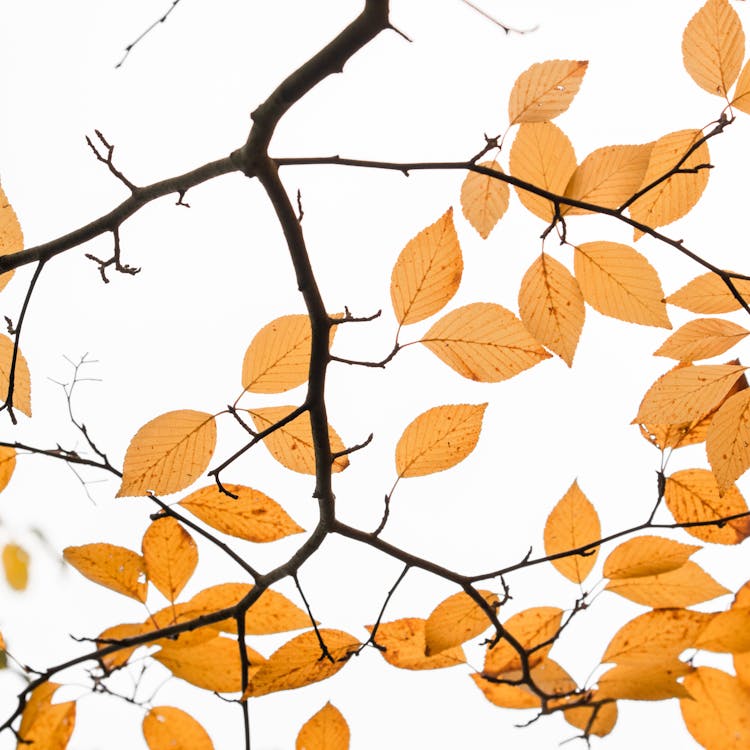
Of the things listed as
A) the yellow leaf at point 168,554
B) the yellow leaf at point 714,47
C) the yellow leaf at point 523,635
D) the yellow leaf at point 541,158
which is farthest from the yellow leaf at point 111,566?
the yellow leaf at point 714,47

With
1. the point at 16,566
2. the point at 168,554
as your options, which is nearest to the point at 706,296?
the point at 168,554

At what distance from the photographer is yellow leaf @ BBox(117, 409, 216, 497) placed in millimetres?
414

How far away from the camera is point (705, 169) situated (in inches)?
16.5

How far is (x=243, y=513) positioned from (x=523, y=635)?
20 centimetres

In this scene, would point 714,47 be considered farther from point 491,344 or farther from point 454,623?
point 454,623

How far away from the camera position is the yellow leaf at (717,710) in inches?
18.5

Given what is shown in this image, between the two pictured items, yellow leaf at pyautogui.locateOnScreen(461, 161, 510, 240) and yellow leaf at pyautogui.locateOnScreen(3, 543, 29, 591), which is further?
yellow leaf at pyautogui.locateOnScreen(3, 543, 29, 591)

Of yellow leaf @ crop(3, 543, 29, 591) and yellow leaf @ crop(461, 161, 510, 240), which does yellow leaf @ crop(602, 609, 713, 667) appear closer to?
yellow leaf @ crop(461, 161, 510, 240)

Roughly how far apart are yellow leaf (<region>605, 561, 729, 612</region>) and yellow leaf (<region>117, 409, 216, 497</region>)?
0.27 m

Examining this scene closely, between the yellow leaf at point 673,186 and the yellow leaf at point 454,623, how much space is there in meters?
0.23

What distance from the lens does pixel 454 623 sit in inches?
17.3

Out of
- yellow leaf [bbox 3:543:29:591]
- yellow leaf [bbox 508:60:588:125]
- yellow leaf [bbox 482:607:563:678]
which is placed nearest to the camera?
yellow leaf [bbox 508:60:588:125]

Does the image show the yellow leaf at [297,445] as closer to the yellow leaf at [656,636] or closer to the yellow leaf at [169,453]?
the yellow leaf at [169,453]

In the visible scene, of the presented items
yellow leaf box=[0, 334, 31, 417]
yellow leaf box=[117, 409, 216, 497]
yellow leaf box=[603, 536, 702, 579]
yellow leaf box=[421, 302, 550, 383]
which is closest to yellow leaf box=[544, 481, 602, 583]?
yellow leaf box=[603, 536, 702, 579]
